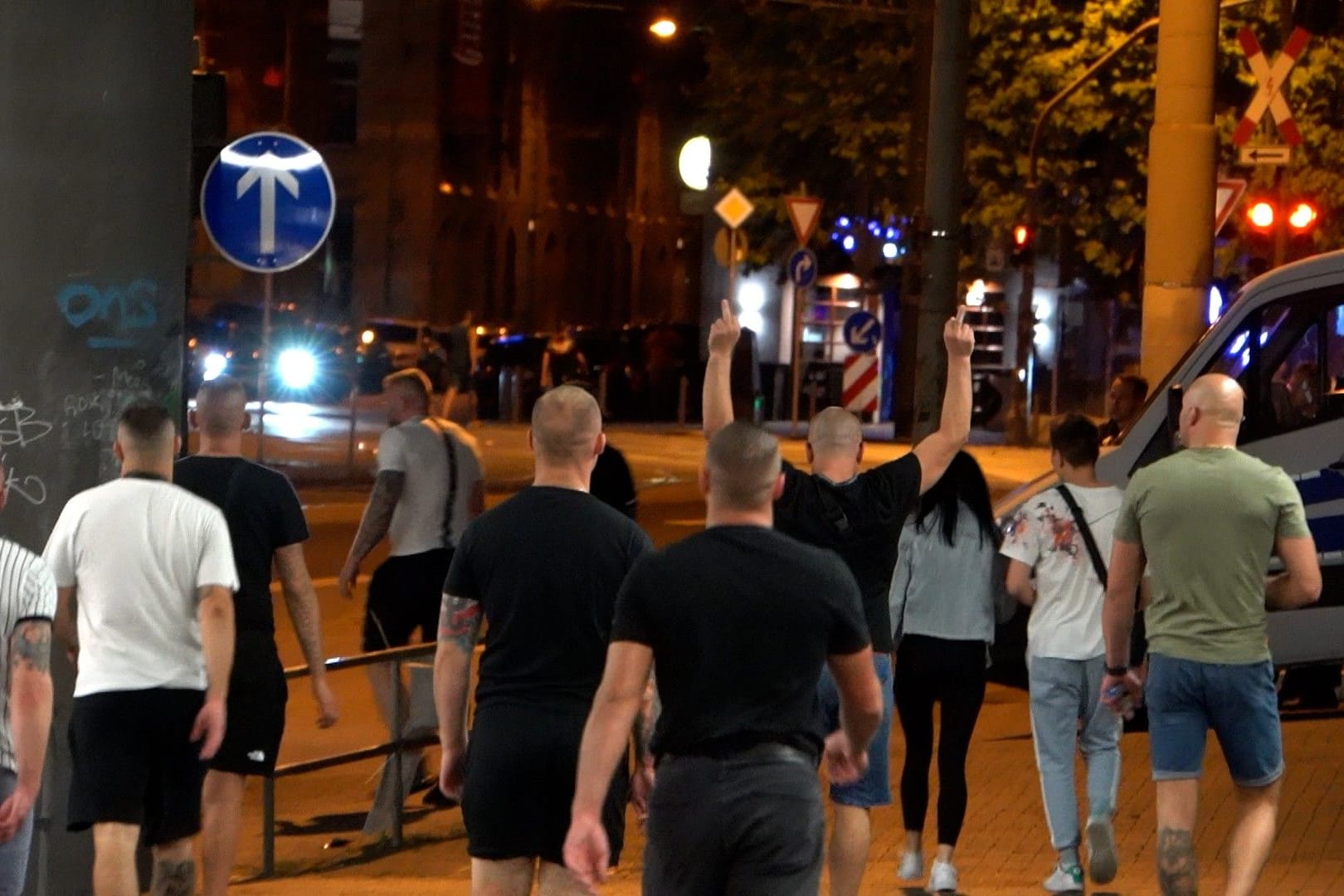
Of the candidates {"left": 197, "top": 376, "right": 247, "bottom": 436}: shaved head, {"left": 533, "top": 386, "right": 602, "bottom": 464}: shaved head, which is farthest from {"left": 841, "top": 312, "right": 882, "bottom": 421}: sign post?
{"left": 533, "top": 386, "right": 602, "bottom": 464}: shaved head

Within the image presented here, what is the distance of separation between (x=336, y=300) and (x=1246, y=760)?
51767mm

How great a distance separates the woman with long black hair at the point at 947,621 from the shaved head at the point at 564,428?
2819 mm

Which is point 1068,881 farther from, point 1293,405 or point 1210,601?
point 1293,405

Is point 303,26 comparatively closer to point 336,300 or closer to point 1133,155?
point 336,300

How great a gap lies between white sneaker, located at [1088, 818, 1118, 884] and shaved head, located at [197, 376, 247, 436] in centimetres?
321

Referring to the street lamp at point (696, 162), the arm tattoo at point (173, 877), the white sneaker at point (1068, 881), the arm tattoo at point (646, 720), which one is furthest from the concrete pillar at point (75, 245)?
the street lamp at point (696, 162)

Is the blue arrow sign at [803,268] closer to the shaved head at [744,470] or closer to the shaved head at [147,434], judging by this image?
the shaved head at [147,434]

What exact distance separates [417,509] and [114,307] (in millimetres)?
2800

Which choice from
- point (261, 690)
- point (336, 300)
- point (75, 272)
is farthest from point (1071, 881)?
point (336, 300)

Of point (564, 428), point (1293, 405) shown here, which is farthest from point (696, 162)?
point (564, 428)

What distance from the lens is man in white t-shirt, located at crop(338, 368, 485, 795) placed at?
1047 cm

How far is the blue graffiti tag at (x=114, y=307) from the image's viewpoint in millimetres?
7805

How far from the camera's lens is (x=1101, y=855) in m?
8.23

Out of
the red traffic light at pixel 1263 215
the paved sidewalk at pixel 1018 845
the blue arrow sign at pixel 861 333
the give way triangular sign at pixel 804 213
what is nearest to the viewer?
the paved sidewalk at pixel 1018 845
